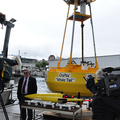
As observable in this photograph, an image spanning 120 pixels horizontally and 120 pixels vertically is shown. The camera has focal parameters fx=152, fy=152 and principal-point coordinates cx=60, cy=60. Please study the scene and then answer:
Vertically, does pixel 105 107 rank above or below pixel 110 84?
below

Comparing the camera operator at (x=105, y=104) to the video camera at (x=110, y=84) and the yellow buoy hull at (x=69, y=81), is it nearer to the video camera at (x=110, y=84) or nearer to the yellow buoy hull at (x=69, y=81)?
the video camera at (x=110, y=84)

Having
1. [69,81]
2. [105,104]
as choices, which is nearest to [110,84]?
[105,104]

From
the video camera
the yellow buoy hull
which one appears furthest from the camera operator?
the yellow buoy hull

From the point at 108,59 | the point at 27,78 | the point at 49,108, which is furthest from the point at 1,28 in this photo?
the point at 108,59

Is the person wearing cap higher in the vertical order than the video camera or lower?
lower

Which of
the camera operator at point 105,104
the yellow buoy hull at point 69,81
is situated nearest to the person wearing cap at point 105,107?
the camera operator at point 105,104

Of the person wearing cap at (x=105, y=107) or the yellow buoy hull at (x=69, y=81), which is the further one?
the yellow buoy hull at (x=69, y=81)

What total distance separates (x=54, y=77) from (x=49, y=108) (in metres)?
6.39

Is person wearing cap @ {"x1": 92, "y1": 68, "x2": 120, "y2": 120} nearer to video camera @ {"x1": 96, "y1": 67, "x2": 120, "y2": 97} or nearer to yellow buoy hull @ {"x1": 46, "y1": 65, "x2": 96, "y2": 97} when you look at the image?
video camera @ {"x1": 96, "y1": 67, "x2": 120, "y2": 97}

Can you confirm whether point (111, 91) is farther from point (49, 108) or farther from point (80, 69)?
point (80, 69)

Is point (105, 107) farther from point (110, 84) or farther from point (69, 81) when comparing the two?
point (69, 81)

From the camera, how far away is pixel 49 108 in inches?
135

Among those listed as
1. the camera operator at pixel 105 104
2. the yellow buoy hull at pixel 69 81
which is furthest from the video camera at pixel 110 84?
the yellow buoy hull at pixel 69 81

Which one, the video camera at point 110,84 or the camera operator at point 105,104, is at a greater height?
the video camera at point 110,84
